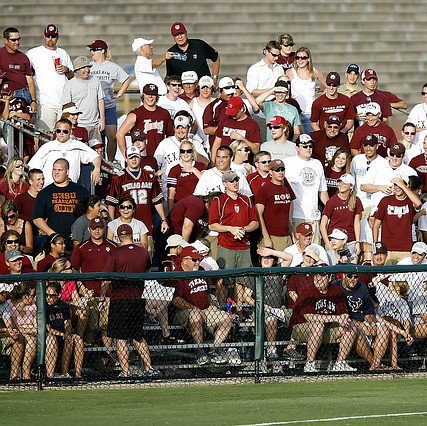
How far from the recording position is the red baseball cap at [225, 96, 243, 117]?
1416 centimetres

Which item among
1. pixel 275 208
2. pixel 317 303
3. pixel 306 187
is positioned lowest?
pixel 317 303

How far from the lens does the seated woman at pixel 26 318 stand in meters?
10.2

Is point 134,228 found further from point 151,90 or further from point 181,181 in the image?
point 151,90

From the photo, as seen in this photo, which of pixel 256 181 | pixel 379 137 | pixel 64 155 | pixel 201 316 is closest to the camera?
pixel 201 316

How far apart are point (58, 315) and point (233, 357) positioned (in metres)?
1.62

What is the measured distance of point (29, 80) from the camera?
50.1 feet

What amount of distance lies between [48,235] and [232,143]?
99.8 inches

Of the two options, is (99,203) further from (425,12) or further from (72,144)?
(425,12)

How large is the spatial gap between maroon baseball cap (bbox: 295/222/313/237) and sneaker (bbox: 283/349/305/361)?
214 cm

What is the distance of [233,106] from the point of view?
14156mm

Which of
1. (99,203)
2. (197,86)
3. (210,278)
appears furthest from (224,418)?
(197,86)

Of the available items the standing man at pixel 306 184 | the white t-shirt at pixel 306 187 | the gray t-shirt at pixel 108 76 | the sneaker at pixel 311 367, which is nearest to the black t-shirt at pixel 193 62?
the gray t-shirt at pixel 108 76

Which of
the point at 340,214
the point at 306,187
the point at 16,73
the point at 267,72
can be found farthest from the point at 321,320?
the point at 16,73

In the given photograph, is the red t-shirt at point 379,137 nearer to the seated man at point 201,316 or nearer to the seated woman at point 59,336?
the seated man at point 201,316
